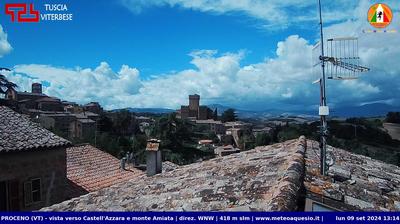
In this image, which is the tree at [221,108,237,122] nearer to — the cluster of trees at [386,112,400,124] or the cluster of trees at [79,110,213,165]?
the cluster of trees at [79,110,213,165]

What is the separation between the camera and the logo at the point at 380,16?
23.5 ft

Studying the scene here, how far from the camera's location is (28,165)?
13766 millimetres

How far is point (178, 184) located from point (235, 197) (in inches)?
66.5

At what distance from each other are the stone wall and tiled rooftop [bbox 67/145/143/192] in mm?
1751

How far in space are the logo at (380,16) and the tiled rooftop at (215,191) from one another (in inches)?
110

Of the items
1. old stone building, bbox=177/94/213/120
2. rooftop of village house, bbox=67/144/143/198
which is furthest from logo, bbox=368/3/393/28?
old stone building, bbox=177/94/213/120

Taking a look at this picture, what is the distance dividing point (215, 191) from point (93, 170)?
49.2 ft

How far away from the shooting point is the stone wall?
13047 mm

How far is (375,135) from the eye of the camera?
57531 mm

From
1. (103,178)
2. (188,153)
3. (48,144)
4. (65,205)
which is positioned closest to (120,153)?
(188,153)

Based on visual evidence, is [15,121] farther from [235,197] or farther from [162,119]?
[162,119]

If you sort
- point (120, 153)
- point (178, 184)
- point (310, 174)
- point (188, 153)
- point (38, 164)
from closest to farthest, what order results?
point (310, 174) < point (178, 184) < point (38, 164) < point (120, 153) < point (188, 153)

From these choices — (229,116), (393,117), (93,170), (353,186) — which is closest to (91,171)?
(93,170)

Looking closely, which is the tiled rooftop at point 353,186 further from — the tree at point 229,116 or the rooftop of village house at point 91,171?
the tree at point 229,116
